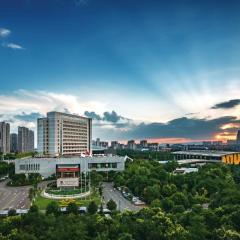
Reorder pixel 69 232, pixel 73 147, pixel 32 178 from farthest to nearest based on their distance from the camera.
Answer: pixel 73 147 < pixel 32 178 < pixel 69 232

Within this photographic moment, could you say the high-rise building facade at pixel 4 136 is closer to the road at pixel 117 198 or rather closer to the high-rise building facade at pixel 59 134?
the high-rise building facade at pixel 59 134

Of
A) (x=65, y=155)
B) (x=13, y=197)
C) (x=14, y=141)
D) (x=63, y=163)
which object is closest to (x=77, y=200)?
(x=13, y=197)

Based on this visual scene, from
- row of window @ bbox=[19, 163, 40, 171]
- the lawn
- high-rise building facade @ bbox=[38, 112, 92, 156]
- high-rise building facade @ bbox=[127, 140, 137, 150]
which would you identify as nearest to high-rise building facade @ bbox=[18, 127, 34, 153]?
high-rise building facade @ bbox=[38, 112, 92, 156]

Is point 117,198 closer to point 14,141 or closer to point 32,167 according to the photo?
point 32,167

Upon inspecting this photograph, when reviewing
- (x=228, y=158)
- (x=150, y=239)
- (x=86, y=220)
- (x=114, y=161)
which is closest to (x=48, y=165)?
(x=114, y=161)

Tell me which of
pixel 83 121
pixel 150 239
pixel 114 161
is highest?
pixel 83 121

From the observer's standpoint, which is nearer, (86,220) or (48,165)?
(86,220)

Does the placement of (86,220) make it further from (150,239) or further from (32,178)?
(32,178)

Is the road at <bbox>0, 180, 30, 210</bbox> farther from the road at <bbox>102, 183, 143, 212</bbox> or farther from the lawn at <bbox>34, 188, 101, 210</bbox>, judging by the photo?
the road at <bbox>102, 183, 143, 212</bbox>
